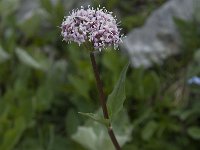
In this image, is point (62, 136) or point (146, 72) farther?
point (146, 72)

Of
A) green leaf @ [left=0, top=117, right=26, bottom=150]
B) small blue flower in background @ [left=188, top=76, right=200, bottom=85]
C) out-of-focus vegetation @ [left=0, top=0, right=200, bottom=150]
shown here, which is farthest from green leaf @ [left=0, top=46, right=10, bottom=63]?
small blue flower in background @ [left=188, top=76, right=200, bottom=85]

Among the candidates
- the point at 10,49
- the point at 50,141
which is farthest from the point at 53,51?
the point at 50,141

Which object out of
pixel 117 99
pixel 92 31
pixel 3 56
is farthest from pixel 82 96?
pixel 92 31

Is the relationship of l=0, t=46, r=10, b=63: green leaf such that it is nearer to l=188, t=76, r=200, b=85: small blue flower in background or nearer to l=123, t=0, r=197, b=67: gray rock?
l=123, t=0, r=197, b=67: gray rock

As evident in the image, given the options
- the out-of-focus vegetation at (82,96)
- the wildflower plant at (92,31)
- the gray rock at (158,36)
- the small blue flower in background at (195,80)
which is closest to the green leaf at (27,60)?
the out-of-focus vegetation at (82,96)

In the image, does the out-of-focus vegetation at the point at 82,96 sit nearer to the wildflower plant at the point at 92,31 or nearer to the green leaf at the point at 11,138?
the green leaf at the point at 11,138

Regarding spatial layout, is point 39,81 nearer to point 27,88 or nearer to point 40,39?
point 27,88

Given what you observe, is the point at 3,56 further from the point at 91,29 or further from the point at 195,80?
the point at 91,29
